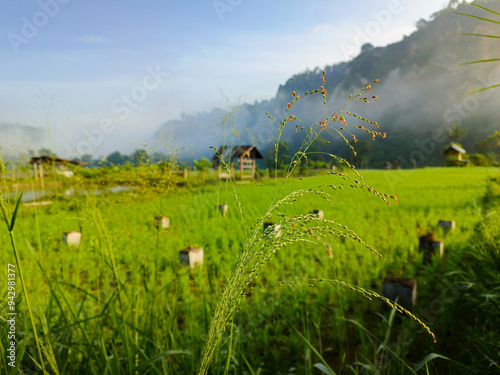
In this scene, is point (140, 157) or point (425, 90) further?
point (425, 90)

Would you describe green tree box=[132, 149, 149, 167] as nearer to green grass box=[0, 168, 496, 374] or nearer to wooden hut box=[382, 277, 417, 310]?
green grass box=[0, 168, 496, 374]

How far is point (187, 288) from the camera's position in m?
4.61

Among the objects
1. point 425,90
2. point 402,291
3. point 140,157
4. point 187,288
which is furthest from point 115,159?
point 425,90

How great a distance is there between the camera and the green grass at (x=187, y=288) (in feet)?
6.58

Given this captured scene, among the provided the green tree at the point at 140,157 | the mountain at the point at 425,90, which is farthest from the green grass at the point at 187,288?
the mountain at the point at 425,90

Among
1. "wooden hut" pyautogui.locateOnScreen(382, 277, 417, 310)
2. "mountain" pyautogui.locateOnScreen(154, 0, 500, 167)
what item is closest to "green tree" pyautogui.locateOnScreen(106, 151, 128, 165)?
"wooden hut" pyautogui.locateOnScreen(382, 277, 417, 310)

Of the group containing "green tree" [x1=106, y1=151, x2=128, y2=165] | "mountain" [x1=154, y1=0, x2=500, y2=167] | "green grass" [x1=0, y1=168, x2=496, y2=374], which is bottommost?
"green grass" [x1=0, y1=168, x2=496, y2=374]

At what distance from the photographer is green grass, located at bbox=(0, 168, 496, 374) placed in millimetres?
2006

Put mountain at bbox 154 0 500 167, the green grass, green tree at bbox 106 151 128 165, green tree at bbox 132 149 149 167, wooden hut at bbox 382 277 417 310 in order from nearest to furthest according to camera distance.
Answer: the green grass
green tree at bbox 132 149 149 167
green tree at bbox 106 151 128 165
wooden hut at bbox 382 277 417 310
mountain at bbox 154 0 500 167

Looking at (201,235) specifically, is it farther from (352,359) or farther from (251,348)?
(352,359)

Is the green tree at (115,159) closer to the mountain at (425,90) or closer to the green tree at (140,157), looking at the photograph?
the green tree at (140,157)

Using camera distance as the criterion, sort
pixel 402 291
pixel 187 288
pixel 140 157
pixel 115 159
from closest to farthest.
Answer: pixel 140 157, pixel 115 159, pixel 402 291, pixel 187 288

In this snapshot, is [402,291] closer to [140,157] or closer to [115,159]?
[140,157]

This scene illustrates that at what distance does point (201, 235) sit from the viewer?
696 centimetres
